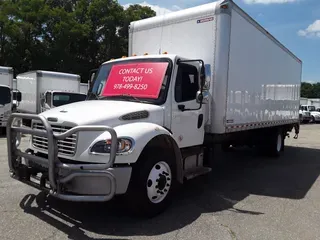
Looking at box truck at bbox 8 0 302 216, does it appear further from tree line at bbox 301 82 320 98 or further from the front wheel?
tree line at bbox 301 82 320 98

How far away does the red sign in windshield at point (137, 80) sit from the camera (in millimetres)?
5480

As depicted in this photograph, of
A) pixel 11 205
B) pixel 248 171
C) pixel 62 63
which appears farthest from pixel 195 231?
pixel 62 63

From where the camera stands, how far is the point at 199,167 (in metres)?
6.41

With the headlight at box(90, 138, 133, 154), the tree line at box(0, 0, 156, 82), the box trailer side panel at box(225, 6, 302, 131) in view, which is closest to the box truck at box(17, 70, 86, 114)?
the box trailer side panel at box(225, 6, 302, 131)

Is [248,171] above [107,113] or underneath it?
underneath

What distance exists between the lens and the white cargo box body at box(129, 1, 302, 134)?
6.48 meters

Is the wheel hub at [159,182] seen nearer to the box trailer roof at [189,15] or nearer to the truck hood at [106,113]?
the truck hood at [106,113]

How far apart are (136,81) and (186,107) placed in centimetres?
97

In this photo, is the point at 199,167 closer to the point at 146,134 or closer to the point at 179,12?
the point at 146,134

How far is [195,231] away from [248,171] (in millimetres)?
4584

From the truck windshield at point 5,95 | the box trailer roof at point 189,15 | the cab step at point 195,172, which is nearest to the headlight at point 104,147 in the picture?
the cab step at point 195,172

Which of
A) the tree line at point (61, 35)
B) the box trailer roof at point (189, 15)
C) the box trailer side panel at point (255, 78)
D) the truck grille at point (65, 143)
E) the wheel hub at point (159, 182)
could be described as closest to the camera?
the truck grille at point (65, 143)

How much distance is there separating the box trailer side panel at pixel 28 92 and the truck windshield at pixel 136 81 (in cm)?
1208

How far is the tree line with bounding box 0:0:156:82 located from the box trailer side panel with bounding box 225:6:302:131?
22.4 meters
